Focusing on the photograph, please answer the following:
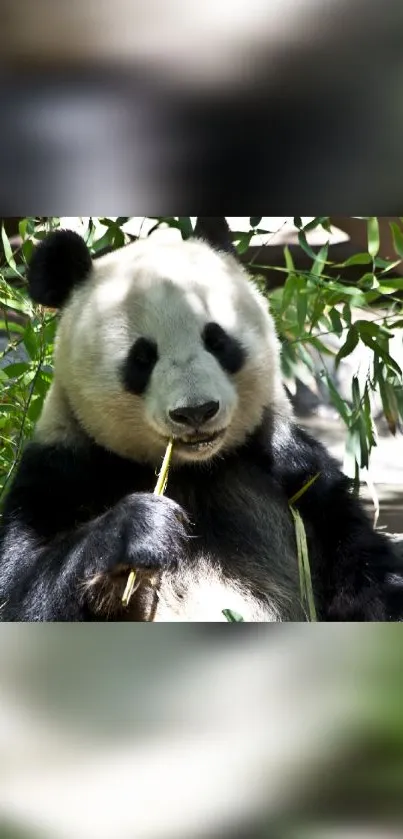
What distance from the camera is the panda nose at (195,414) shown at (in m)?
1.55

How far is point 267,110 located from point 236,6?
10cm

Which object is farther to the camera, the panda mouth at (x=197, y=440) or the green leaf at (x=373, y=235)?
the green leaf at (x=373, y=235)

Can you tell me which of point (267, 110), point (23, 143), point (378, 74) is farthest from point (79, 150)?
point (378, 74)

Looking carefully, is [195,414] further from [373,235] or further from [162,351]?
[373,235]

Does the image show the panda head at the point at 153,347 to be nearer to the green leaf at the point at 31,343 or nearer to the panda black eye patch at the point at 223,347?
the panda black eye patch at the point at 223,347

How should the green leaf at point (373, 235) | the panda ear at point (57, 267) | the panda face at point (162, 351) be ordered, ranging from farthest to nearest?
the green leaf at point (373, 235) → the panda ear at point (57, 267) → the panda face at point (162, 351)

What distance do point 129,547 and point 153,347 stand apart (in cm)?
40

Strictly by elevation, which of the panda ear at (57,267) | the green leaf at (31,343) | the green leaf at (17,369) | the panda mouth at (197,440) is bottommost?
the green leaf at (17,369)

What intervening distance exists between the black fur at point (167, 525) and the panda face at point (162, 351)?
3.0 inches

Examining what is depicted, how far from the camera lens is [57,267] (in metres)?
1.88

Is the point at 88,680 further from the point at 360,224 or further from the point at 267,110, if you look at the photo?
the point at 360,224

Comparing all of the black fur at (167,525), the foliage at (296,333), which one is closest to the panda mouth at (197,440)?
the black fur at (167,525)

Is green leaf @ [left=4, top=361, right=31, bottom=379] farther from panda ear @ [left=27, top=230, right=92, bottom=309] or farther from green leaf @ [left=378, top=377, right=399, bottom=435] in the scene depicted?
green leaf @ [left=378, top=377, right=399, bottom=435]

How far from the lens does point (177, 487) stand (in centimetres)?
185
